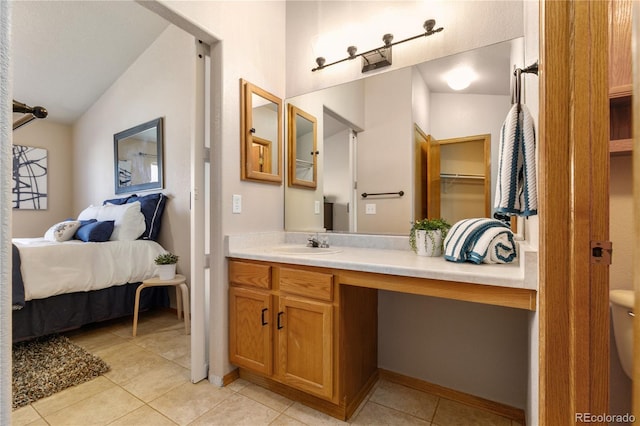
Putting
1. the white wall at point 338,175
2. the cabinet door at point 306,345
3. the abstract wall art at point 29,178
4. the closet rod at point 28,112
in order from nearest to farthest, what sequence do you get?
the closet rod at point 28,112 → the cabinet door at point 306,345 → the white wall at point 338,175 → the abstract wall art at point 29,178

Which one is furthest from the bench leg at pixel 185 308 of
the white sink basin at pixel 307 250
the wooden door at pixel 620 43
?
the wooden door at pixel 620 43

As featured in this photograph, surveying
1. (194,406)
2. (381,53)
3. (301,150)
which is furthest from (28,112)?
(381,53)

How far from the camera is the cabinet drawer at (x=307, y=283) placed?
144 centimetres

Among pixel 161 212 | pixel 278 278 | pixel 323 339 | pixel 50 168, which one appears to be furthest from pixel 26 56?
pixel 323 339

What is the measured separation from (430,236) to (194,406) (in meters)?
1.57

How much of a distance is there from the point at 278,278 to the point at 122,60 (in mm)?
3700

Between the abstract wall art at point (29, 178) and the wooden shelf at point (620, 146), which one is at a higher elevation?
the abstract wall art at point (29, 178)

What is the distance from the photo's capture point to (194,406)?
156 centimetres

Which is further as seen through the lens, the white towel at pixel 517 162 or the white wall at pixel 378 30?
the white wall at pixel 378 30

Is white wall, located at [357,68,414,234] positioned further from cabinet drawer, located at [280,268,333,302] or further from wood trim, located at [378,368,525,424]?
wood trim, located at [378,368,525,424]

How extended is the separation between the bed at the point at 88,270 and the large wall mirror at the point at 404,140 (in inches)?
69.8

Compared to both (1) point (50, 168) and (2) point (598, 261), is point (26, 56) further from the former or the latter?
(2) point (598, 261)

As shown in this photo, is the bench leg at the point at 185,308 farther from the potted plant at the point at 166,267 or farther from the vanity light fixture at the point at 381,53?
the vanity light fixture at the point at 381,53

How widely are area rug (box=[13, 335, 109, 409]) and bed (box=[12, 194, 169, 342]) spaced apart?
0.44ft
